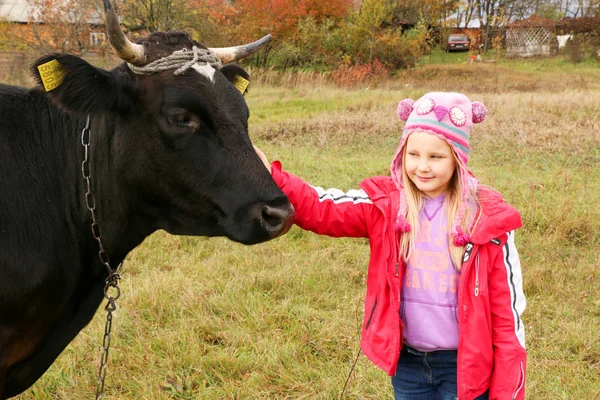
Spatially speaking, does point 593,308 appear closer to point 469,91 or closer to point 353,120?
point 353,120

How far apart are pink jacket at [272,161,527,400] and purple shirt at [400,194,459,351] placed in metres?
0.07

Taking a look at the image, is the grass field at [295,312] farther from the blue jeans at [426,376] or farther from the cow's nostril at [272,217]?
the cow's nostril at [272,217]

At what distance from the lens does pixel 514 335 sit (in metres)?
2.15

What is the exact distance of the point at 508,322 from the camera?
7.04ft

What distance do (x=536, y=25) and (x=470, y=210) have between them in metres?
40.9

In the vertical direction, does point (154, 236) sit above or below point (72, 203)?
below

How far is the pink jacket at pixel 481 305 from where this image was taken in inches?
83.0

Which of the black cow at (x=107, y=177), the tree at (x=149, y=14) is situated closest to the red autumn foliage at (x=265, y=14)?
the tree at (x=149, y=14)

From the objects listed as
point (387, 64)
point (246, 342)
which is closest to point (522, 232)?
point (246, 342)

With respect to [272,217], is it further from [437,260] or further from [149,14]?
[149,14]

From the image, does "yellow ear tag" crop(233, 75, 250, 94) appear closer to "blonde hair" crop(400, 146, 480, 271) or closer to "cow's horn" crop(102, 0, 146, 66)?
"cow's horn" crop(102, 0, 146, 66)

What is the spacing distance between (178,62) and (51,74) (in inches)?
20.0

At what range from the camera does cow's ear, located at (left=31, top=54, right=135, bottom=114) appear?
2256mm

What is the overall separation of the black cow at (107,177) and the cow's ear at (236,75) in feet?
1.06
